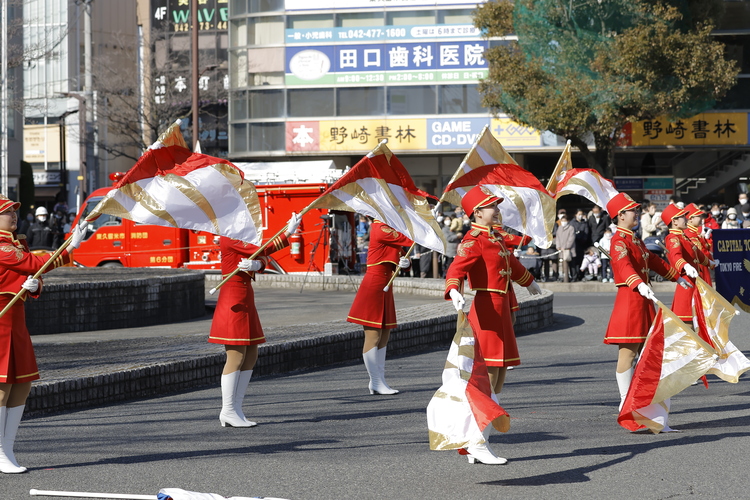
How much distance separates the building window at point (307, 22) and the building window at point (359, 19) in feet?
1.89

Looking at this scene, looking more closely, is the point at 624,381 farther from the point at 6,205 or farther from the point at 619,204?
the point at 6,205

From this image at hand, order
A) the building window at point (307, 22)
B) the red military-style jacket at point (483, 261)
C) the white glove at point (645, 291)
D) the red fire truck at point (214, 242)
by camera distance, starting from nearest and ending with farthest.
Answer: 1. the red military-style jacket at point (483, 261)
2. the white glove at point (645, 291)
3. the red fire truck at point (214, 242)
4. the building window at point (307, 22)

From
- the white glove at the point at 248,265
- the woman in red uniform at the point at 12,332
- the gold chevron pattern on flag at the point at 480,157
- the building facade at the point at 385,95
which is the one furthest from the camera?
the building facade at the point at 385,95

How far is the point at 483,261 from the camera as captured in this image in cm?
734

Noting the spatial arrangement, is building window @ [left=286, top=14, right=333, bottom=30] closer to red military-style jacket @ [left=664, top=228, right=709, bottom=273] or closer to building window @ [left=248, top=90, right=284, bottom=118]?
building window @ [left=248, top=90, right=284, bottom=118]

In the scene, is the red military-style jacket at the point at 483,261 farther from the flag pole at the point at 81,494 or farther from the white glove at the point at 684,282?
the flag pole at the point at 81,494

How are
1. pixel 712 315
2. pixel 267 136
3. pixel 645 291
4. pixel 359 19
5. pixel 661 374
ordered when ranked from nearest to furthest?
pixel 661 374 < pixel 645 291 < pixel 712 315 < pixel 359 19 < pixel 267 136

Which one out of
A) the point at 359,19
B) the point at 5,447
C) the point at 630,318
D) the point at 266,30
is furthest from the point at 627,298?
the point at 266,30

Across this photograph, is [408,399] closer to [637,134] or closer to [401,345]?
[401,345]

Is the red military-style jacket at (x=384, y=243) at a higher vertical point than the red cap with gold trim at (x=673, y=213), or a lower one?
lower

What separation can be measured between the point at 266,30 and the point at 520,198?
3173 cm

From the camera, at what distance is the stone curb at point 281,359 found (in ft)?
28.5

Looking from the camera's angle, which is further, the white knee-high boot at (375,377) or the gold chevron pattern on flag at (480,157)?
the white knee-high boot at (375,377)

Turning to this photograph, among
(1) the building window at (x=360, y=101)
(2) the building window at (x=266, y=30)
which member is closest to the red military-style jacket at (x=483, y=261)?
(1) the building window at (x=360, y=101)
